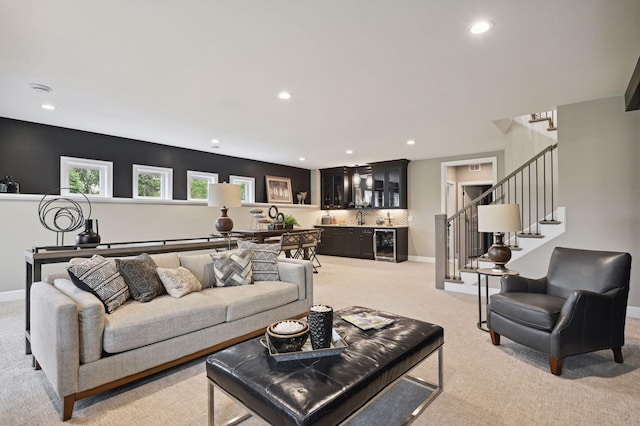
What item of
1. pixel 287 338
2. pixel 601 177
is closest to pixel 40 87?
pixel 287 338

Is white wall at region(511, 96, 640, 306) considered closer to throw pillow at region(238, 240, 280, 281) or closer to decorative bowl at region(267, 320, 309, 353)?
throw pillow at region(238, 240, 280, 281)

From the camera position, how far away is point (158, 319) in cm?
224

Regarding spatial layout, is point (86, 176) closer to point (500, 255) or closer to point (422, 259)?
point (500, 255)

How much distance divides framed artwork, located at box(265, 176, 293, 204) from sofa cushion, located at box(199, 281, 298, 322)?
4995 millimetres

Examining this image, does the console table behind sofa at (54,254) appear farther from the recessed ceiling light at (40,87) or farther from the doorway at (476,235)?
the doorway at (476,235)

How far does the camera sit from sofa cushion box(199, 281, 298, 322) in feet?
8.91

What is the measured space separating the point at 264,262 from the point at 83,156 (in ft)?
12.8

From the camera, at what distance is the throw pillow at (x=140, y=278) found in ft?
8.20

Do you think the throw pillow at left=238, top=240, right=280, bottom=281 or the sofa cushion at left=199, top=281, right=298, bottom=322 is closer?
the sofa cushion at left=199, top=281, right=298, bottom=322

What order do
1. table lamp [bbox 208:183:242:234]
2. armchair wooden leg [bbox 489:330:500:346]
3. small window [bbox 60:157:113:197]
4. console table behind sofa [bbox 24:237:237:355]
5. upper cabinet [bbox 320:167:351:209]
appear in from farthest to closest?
1. upper cabinet [bbox 320:167:351:209]
2. small window [bbox 60:157:113:197]
3. table lamp [bbox 208:183:242:234]
4. armchair wooden leg [bbox 489:330:500:346]
5. console table behind sofa [bbox 24:237:237:355]

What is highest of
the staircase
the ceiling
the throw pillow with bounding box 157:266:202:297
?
the staircase

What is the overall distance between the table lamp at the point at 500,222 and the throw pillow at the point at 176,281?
2.89 m

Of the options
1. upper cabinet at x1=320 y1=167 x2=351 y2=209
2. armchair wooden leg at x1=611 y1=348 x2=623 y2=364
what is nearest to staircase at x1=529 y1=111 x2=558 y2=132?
armchair wooden leg at x1=611 y1=348 x2=623 y2=364

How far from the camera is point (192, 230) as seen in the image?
247 inches
